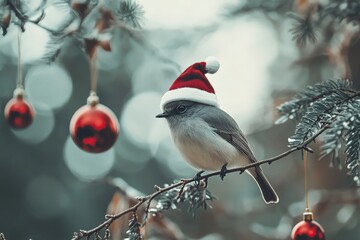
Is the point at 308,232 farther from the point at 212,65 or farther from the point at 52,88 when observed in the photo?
the point at 52,88

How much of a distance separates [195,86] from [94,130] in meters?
0.31

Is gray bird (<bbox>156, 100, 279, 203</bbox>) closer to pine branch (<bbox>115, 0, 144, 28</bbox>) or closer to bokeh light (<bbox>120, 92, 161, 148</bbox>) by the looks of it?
pine branch (<bbox>115, 0, 144, 28</bbox>)

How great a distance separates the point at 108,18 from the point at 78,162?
539 centimetres

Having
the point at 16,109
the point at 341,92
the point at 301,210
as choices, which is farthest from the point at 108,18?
the point at 301,210

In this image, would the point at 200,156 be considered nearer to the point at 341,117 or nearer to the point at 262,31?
the point at 341,117

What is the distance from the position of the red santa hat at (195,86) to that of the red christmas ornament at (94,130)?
0.19 metres

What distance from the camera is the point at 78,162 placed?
695 cm

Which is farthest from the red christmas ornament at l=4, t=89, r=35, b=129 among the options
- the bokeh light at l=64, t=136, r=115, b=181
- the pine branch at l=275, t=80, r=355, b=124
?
the bokeh light at l=64, t=136, r=115, b=181

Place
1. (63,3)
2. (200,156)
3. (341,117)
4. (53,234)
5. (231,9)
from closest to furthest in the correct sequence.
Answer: (341,117), (63,3), (200,156), (231,9), (53,234)

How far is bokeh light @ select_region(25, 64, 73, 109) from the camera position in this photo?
6859 millimetres

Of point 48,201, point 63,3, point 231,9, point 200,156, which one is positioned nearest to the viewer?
point 63,3

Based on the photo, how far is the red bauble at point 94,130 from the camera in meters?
1.56

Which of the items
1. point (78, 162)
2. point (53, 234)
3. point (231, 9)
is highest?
point (78, 162)

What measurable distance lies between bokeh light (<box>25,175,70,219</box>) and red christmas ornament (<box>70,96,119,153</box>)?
5.23 meters
